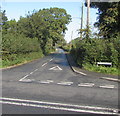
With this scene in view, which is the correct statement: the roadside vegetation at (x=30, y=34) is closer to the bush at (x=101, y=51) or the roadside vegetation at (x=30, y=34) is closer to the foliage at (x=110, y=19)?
the bush at (x=101, y=51)

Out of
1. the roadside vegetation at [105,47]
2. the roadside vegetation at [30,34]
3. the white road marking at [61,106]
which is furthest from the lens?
the roadside vegetation at [30,34]

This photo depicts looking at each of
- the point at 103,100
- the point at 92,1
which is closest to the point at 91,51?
the point at 92,1

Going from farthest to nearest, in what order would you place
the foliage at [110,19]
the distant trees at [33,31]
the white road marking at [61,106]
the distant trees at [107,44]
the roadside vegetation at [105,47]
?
1. the distant trees at [33,31]
2. the foliage at [110,19]
3. the distant trees at [107,44]
4. the roadside vegetation at [105,47]
5. the white road marking at [61,106]

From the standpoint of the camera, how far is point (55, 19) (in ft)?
196

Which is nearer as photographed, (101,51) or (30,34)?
(101,51)

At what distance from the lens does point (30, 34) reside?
1679 inches

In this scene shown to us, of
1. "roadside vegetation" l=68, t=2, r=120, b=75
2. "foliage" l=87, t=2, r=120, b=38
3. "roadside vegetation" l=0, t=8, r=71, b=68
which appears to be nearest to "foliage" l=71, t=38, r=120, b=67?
"roadside vegetation" l=68, t=2, r=120, b=75

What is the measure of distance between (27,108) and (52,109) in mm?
771

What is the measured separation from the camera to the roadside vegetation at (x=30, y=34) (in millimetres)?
20672

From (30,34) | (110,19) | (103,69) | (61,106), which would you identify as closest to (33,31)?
(30,34)

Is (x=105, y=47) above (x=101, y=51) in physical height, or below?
above

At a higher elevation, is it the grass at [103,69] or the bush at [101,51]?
the bush at [101,51]

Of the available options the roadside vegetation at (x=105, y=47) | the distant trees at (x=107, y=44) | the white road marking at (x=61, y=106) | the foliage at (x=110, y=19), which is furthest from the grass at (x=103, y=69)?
the white road marking at (x=61, y=106)

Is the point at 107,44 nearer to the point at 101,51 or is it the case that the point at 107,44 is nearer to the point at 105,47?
the point at 105,47
